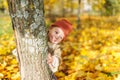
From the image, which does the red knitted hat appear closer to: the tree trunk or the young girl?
the young girl

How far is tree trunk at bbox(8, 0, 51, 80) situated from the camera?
320cm

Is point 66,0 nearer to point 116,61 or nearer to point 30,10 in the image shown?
point 116,61

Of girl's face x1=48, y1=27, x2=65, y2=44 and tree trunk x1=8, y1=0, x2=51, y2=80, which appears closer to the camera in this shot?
tree trunk x1=8, y1=0, x2=51, y2=80

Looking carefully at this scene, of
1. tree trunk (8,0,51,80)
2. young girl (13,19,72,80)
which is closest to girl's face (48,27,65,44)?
young girl (13,19,72,80)

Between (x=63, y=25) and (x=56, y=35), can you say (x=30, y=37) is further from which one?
(x=63, y=25)

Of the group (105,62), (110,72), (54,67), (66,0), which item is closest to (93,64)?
(105,62)

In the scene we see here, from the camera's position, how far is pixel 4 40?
22.2 ft

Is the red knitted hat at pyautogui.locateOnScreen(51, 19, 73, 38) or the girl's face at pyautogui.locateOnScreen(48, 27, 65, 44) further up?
the red knitted hat at pyautogui.locateOnScreen(51, 19, 73, 38)

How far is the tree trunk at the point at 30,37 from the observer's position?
320 cm

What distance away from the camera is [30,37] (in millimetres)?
3285

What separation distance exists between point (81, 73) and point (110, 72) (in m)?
0.49

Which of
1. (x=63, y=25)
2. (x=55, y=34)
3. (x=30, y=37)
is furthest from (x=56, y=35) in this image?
(x=30, y=37)

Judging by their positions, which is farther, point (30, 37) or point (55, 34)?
point (55, 34)

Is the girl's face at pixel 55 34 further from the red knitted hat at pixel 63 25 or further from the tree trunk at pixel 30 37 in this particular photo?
the tree trunk at pixel 30 37
